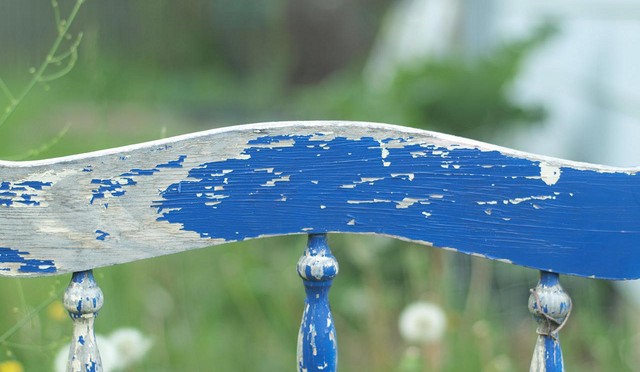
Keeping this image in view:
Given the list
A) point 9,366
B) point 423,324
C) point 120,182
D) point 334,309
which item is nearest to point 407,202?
point 120,182

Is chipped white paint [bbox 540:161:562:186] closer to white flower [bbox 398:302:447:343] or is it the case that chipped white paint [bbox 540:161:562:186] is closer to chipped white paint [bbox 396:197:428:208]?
chipped white paint [bbox 396:197:428:208]

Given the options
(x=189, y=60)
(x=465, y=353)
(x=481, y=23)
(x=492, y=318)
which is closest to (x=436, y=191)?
(x=465, y=353)

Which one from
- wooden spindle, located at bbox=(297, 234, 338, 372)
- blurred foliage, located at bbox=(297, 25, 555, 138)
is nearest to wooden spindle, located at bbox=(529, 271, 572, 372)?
wooden spindle, located at bbox=(297, 234, 338, 372)

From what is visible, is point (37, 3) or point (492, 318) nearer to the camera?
point (492, 318)

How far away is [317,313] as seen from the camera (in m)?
1.01

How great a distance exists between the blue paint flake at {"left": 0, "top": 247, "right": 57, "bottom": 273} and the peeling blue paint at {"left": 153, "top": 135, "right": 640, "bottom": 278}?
0.13 metres

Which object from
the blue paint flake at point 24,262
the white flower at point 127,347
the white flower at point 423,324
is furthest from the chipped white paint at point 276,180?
the white flower at point 423,324

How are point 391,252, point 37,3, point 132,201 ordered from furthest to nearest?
point 37,3 < point 391,252 < point 132,201

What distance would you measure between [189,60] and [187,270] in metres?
6.79

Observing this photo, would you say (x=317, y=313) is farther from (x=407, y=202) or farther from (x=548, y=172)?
(x=548, y=172)

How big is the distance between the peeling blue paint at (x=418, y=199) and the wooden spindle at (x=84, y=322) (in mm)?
110

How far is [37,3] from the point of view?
9.59 meters

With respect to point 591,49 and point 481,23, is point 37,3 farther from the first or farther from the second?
point 591,49

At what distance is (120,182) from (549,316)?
0.49m
